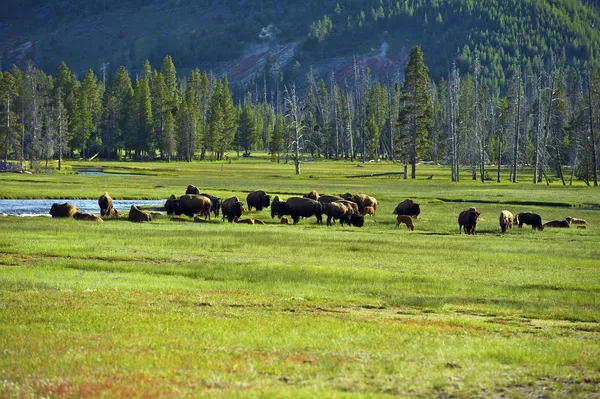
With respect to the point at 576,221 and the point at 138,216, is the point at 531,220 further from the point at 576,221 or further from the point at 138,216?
the point at 138,216

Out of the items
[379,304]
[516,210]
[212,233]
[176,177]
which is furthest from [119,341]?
[176,177]

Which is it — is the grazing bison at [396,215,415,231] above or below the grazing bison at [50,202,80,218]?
below

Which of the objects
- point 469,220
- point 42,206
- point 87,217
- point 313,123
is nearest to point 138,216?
point 87,217

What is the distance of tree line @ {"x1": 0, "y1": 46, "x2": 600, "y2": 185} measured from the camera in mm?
104500

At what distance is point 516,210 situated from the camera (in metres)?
57.0

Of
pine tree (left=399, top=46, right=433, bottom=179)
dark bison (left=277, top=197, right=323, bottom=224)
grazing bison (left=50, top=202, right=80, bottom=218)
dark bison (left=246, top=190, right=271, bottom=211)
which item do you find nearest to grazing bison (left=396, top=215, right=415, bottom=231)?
dark bison (left=277, top=197, right=323, bottom=224)

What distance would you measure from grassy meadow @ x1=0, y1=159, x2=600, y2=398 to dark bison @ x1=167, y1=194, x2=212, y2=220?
5780 millimetres

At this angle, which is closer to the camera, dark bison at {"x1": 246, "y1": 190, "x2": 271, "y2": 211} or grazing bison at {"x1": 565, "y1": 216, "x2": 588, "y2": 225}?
grazing bison at {"x1": 565, "y1": 216, "x2": 588, "y2": 225}

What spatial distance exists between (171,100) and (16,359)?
135m

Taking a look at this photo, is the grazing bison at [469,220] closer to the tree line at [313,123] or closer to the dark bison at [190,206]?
the dark bison at [190,206]

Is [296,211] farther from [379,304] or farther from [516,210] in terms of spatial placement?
[379,304]

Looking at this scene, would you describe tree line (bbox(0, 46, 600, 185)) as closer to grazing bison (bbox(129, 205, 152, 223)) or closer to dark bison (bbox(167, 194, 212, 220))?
dark bison (bbox(167, 194, 212, 220))

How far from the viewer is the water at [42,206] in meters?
50.0

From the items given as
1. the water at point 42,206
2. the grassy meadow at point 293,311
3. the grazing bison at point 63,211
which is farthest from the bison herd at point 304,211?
the water at point 42,206
